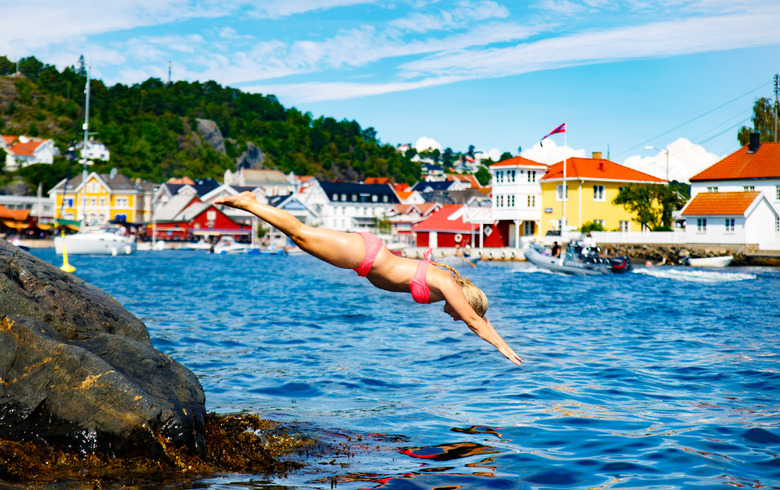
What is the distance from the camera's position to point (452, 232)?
75.2 meters

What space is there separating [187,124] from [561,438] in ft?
588

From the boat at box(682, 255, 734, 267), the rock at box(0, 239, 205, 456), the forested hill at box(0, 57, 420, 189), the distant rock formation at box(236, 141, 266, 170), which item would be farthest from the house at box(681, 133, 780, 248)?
the distant rock formation at box(236, 141, 266, 170)

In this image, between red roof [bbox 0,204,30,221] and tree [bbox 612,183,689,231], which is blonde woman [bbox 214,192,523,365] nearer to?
tree [bbox 612,183,689,231]

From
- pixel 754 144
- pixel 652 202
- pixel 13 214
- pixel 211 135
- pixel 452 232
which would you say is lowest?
pixel 452 232

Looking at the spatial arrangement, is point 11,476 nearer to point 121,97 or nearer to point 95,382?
point 95,382

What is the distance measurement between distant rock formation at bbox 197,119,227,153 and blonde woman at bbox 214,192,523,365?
175 m

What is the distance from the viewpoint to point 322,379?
11.3m

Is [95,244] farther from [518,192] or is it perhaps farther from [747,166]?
[747,166]

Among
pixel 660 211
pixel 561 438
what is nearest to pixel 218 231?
pixel 660 211

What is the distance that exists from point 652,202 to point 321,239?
206 feet

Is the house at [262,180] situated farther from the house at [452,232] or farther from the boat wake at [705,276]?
the boat wake at [705,276]

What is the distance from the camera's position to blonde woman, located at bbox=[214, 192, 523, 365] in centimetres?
650

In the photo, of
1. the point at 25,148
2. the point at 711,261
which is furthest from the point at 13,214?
the point at 711,261

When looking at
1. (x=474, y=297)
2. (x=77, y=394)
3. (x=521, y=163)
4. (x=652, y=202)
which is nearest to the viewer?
(x=77, y=394)
